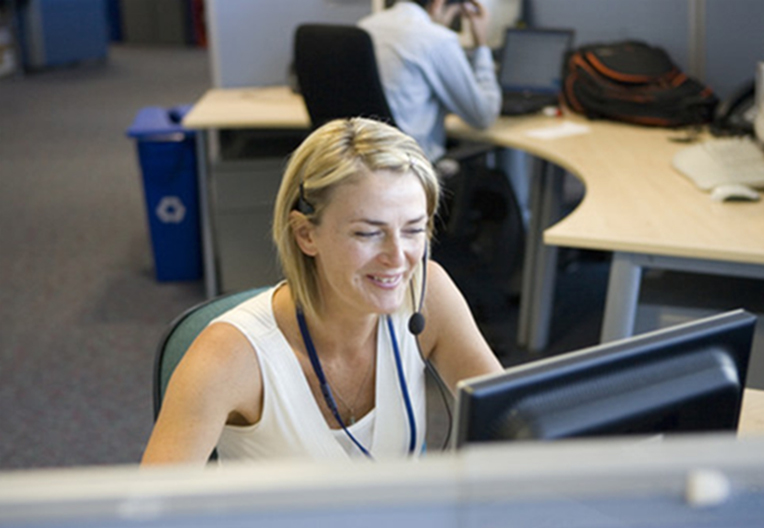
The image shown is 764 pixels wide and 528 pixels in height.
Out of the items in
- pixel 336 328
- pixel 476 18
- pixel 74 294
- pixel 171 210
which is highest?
pixel 476 18

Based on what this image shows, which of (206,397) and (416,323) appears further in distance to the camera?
(416,323)

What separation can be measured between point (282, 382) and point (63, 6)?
7.94 metres

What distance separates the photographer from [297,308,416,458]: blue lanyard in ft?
4.14

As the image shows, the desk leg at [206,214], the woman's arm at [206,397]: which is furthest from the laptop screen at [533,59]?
the woman's arm at [206,397]

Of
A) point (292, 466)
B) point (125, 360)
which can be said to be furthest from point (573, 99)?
point (292, 466)

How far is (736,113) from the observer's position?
9.35 ft

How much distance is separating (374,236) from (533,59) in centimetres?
217

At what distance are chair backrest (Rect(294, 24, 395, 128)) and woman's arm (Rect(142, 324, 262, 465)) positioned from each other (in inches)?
55.9

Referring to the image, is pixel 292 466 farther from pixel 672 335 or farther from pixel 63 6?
pixel 63 6

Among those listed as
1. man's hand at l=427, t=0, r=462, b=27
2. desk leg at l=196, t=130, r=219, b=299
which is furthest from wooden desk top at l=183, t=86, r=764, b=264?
man's hand at l=427, t=0, r=462, b=27

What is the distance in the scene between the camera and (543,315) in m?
2.93

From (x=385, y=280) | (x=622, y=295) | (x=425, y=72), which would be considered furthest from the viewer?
(x=425, y=72)

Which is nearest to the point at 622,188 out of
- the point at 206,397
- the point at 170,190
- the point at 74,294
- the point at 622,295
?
the point at 622,295

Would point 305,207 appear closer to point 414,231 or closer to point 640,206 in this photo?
point 414,231
